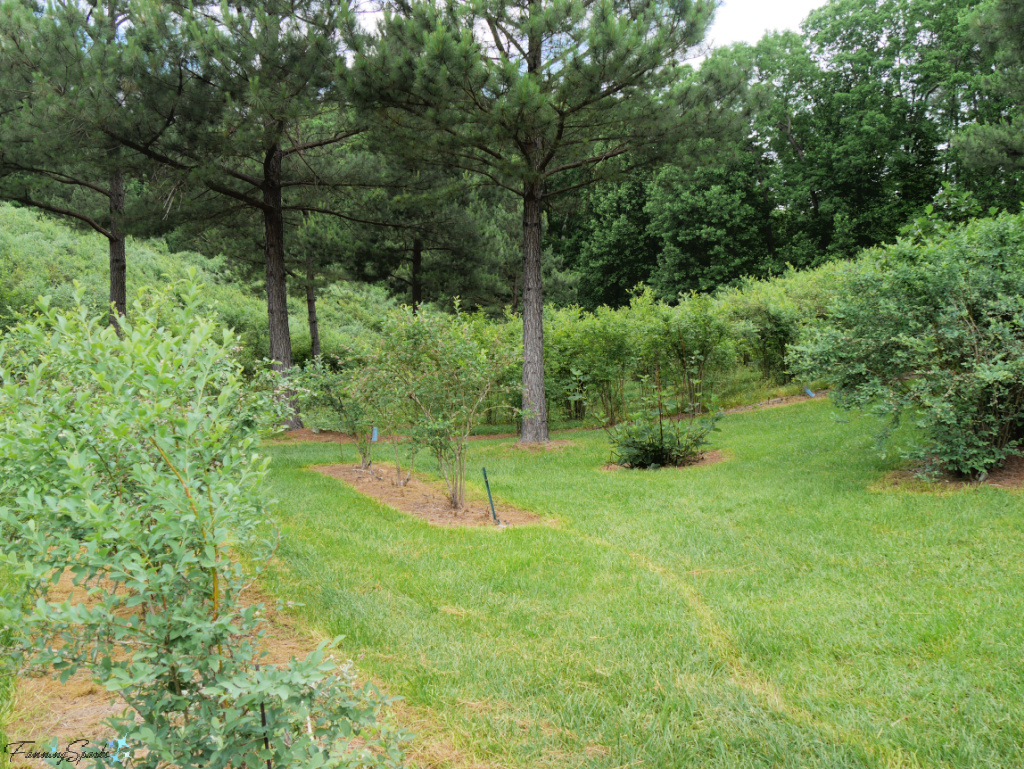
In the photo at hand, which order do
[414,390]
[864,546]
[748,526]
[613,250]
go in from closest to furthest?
[864,546], [748,526], [414,390], [613,250]

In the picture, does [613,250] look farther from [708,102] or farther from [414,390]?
[414,390]

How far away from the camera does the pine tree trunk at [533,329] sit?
37.9 feet

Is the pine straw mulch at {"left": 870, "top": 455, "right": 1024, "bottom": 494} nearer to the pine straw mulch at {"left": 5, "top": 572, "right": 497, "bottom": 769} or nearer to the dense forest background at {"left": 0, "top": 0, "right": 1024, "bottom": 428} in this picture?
the dense forest background at {"left": 0, "top": 0, "right": 1024, "bottom": 428}

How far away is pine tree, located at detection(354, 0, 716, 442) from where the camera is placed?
345 inches

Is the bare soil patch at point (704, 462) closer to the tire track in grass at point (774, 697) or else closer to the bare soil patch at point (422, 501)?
the bare soil patch at point (422, 501)

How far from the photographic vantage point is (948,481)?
6.23m

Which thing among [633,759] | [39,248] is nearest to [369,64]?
[633,759]

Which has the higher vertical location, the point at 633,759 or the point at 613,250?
the point at 613,250

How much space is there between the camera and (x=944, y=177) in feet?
79.3

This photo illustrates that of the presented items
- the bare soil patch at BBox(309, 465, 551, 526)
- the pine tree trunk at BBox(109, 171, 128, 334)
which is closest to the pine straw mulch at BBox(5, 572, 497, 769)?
the bare soil patch at BBox(309, 465, 551, 526)

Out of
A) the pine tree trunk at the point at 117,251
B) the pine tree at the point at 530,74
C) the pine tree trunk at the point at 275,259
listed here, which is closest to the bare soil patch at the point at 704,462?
the pine tree at the point at 530,74

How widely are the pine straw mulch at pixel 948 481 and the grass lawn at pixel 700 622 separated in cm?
23

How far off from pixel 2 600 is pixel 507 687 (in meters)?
1.97

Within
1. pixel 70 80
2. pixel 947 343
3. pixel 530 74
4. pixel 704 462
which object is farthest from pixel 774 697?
pixel 70 80
